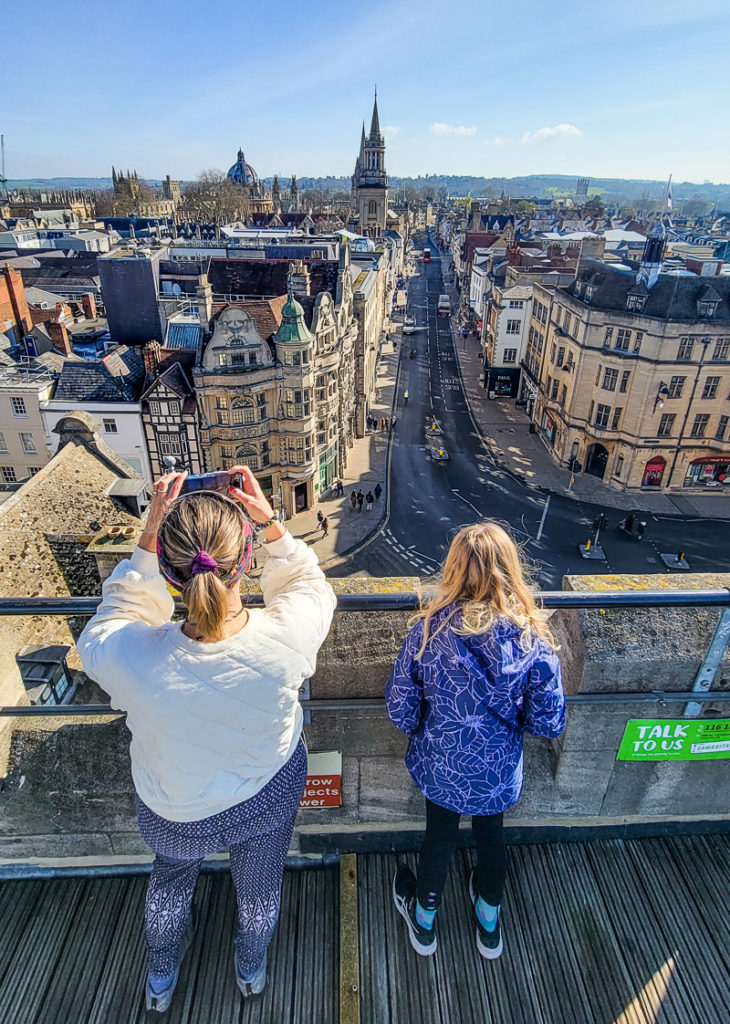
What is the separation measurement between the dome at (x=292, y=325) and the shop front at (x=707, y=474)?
27863 millimetres

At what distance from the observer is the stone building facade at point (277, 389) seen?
3434 centimetres

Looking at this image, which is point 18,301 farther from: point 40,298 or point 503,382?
point 503,382

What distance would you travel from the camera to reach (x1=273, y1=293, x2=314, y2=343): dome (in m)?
35.0

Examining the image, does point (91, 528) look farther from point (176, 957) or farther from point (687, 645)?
point (687, 645)

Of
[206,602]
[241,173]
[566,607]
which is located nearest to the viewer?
[206,602]

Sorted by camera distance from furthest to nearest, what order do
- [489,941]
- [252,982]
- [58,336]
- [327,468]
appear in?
1. [327,468]
2. [58,336]
3. [489,941]
4. [252,982]

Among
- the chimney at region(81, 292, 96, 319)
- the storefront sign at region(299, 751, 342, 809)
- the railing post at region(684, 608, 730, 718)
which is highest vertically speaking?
the railing post at region(684, 608, 730, 718)

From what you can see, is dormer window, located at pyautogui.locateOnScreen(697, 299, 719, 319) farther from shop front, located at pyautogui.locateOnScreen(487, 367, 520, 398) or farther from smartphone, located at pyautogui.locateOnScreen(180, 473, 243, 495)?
smartphone, located at pyautogui.locateOnScreen(180, 473, 243, 495)

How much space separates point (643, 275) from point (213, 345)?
91.1ft

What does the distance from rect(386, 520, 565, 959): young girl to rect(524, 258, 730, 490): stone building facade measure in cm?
3975

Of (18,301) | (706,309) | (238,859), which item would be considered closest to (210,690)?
(238,859)

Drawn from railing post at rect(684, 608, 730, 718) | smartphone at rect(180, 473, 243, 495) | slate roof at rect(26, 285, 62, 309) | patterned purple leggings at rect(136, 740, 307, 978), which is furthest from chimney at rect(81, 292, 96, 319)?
railing post at rect(684, 608, 730, 718)

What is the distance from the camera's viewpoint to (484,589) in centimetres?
371

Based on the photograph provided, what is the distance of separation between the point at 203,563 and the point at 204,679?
62 cm
